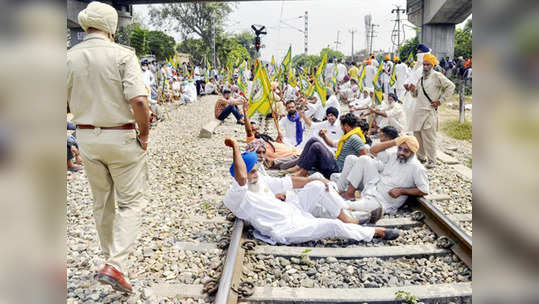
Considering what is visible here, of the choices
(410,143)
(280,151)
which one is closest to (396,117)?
(280,151)

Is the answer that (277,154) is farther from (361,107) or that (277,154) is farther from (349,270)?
(349,270)

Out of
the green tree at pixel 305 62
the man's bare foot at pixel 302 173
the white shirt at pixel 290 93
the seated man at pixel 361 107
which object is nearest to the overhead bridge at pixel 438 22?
the green tree at pixel 305 62

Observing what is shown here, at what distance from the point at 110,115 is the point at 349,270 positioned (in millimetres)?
2156

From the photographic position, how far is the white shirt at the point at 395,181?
4555 millimetres

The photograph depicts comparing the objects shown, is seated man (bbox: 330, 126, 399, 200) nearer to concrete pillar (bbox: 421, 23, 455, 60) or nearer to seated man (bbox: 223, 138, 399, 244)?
seated man (bbox: 223, 138, 399, 244)

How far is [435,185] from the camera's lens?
5633 mm

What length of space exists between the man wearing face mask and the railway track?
3.07m

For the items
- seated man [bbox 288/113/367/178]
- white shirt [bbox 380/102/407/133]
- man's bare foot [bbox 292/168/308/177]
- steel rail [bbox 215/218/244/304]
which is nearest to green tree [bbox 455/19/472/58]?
white shirt [bbox 380/102/407/133]

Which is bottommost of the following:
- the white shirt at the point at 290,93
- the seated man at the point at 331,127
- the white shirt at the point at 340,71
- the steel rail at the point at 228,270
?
the steel rail at the point at 228,270

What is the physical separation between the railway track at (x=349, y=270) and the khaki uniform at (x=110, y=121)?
0.83 metres

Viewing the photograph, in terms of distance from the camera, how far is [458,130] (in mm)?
10578

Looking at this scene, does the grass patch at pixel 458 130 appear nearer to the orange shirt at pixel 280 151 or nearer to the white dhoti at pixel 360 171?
the orange shirt at pixel 280 151
